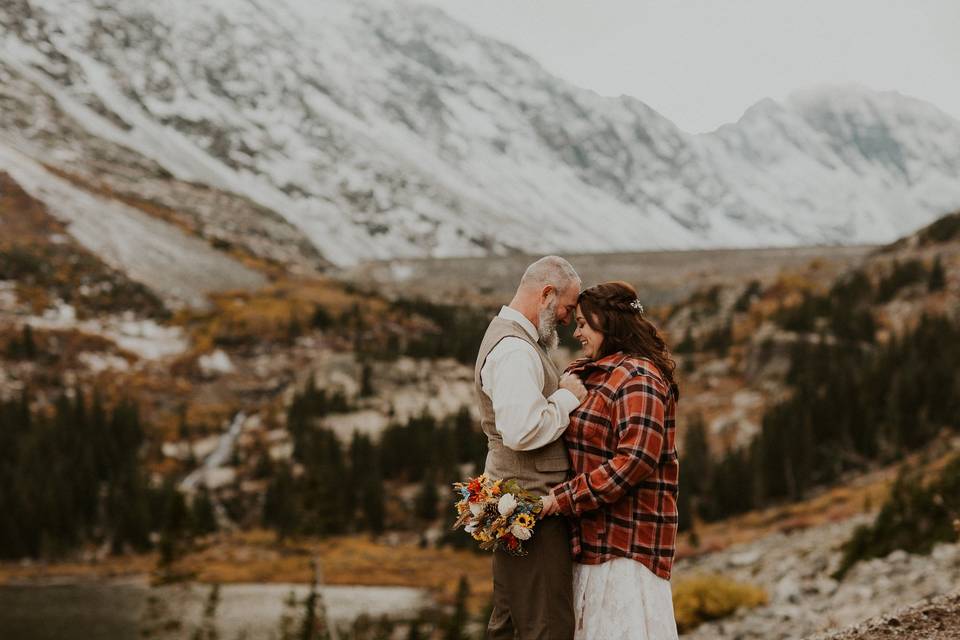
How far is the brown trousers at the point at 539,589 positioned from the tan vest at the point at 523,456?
0.21m

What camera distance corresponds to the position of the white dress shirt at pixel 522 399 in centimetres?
436

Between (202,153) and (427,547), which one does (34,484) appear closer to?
(427,547)

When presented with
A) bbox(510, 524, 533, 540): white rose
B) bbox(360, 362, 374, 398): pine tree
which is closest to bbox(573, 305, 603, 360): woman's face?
bbox(510, 524, 533, 540): white rose

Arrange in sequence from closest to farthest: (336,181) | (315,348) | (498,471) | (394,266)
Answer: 1. (498,471)
2. (315,348)
3. (394,266)
4. (336,181)

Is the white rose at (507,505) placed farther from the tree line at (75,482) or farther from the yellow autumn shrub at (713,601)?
the tree line at (75,482)

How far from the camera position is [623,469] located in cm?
433

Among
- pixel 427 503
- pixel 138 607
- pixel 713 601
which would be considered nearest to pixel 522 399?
pixel 713 601

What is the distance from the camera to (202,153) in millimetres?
158250

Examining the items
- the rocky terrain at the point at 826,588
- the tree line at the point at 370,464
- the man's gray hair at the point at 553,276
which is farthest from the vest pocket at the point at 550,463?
the tree line at the point at 370,464

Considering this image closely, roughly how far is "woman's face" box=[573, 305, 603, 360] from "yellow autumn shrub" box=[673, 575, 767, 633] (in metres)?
15.2

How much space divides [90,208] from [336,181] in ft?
251

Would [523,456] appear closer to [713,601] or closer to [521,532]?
[521,532]

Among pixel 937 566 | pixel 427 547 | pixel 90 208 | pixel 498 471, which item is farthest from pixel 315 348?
pixel 498 471

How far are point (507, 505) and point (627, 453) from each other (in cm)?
64
